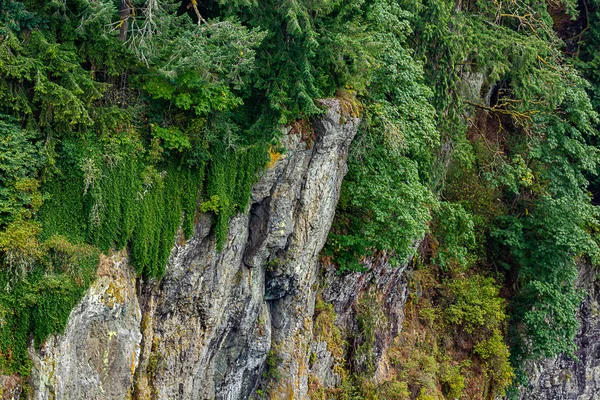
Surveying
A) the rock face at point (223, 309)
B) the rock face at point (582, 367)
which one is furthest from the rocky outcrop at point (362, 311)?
the rock face at point (582, 367)

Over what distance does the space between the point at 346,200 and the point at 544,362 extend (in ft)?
31.0

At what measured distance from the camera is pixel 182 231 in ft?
33.1

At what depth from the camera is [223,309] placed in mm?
10867

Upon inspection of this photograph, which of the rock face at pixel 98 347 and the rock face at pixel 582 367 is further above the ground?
the rock face at pixel 98 347

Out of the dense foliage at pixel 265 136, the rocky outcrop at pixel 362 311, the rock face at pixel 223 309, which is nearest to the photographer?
the dense foliage at pixel 265 136

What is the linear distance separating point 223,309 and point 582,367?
13538mm

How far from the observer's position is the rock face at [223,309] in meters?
8.74

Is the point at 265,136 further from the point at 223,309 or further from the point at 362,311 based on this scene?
the point at 362,311

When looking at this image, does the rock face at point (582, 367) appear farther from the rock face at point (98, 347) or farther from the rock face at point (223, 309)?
the rock face at point (98, 347)

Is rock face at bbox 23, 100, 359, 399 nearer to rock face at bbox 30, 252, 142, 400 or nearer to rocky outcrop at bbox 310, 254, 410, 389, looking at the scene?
rock face at bbox 30, 252, 142, 400

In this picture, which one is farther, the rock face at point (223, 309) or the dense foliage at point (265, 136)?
the rock face at point (223, 309)

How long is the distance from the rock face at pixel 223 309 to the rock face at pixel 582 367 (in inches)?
378

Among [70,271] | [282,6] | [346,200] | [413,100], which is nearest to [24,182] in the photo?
[70,271]

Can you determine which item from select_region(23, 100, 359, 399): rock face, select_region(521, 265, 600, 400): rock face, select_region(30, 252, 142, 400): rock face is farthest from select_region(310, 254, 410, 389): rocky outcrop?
select_region(521, 265, 600, 400): rock face
